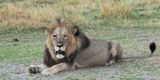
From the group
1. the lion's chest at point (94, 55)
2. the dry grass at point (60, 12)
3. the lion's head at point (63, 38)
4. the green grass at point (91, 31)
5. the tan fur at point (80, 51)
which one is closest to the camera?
the lion's head at point (63, 38)

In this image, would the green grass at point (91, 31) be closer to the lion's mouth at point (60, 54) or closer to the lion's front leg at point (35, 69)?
the lion's front leg at point (35, 69)

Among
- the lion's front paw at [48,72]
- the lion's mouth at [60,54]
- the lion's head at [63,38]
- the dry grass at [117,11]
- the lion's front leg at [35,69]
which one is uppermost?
the lion's head at [63,38]

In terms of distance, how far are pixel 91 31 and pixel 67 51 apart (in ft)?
25.6

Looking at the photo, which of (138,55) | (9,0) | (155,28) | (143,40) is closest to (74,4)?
(9,0)

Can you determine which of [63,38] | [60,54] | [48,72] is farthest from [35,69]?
[63,38]

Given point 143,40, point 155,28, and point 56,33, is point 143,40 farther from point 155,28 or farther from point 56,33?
point 56,33

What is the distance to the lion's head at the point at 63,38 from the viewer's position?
28.2ft

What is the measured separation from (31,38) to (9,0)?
8827 millimetres

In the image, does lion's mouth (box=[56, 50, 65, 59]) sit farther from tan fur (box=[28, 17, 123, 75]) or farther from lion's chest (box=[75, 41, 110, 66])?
lion's chest (box=[75, 41, 110, 66])

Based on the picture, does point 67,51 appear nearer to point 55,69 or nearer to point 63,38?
point 63,38

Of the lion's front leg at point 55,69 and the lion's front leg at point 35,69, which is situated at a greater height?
the lion's front leg at point 55,69

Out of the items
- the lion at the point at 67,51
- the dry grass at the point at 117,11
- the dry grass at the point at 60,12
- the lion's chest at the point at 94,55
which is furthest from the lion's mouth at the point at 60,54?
the dry grass at the point at 117,11

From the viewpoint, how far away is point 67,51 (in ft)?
28.8

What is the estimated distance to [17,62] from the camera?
1059 centimetres
